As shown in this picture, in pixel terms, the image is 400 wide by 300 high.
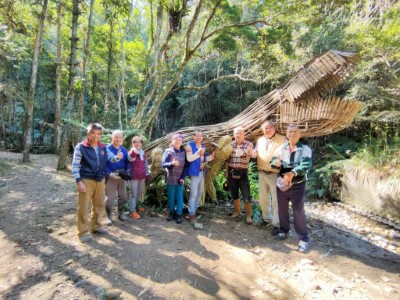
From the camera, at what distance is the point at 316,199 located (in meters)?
8.82

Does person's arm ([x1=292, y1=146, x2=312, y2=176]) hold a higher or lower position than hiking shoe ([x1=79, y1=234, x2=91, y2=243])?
higher

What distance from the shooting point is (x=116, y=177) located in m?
4.14

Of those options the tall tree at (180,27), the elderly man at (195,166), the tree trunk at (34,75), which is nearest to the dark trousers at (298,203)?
the elderly man at (195,166)

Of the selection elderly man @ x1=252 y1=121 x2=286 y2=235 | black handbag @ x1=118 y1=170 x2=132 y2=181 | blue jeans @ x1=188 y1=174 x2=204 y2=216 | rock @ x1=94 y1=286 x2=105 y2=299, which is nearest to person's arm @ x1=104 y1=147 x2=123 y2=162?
black handbag @ x1=118 y1=170 x2=132 y2=181

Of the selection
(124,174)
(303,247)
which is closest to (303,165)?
(303,247)

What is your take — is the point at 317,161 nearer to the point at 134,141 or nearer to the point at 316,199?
the point at 316,199

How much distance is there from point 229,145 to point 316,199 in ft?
19.6

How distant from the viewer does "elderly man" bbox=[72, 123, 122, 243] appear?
342 centimetres

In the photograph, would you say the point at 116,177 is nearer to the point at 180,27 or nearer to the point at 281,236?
the point at 281,236

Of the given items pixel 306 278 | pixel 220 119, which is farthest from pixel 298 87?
pixel 220 119

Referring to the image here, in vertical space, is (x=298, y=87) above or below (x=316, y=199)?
above

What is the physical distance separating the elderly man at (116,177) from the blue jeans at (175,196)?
78 centimetres

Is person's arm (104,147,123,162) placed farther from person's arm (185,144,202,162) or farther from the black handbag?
person's arm (185,144,202,162)

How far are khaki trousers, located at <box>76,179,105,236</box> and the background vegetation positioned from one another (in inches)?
92.3
